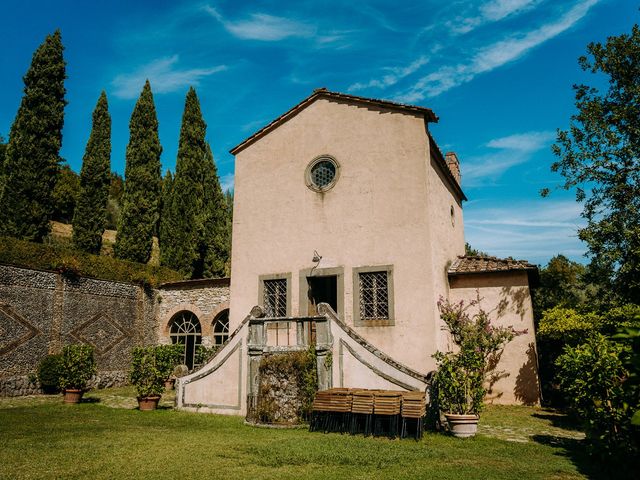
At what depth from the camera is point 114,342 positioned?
726 inches

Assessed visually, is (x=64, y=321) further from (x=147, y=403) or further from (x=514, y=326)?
(x=514, y=326)

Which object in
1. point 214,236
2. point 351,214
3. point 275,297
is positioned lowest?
point 275,297

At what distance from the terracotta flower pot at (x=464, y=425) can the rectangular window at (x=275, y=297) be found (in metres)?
6.48

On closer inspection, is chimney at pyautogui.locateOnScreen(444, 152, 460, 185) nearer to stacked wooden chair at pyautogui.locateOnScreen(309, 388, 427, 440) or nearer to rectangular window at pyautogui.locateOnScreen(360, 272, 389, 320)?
rectangular window at pyautogui.locateOnScreen(360, 272, 389, 320)

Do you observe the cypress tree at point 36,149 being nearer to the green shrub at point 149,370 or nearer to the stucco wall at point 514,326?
the green shrub at point 149,370

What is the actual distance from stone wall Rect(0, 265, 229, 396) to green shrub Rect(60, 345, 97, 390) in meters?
2.52

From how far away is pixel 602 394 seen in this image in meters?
6.87

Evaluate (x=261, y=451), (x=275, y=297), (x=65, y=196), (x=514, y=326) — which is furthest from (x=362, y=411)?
(x=65, y=196)

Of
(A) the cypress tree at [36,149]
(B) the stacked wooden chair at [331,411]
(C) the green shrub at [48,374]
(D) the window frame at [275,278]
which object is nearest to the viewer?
(B) the stacked wooden chair at [331,411]

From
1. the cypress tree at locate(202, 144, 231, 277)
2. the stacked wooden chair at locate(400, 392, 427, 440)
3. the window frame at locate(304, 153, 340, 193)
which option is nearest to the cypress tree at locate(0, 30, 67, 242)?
the cypress tree at locate(202, 144, 231, 277)

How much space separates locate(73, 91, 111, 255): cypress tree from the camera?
2192 cm

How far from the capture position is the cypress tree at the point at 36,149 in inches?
734

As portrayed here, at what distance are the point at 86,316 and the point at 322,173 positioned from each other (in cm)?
1148

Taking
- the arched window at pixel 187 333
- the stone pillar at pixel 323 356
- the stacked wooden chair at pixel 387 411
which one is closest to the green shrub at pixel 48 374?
the arched window at pixel 187 333
